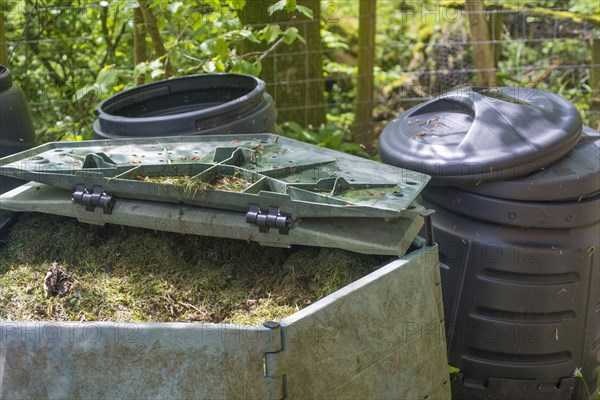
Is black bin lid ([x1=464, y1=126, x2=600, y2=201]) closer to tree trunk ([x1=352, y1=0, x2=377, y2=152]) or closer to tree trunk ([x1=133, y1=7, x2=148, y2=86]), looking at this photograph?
tree trunk ([x1=133, y1=7, x2=148, y2=86])

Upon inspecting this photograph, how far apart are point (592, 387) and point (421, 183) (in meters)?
1.35

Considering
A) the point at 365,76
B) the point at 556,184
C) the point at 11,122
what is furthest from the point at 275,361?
the point at 365,76

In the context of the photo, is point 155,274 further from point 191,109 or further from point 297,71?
point 297,71

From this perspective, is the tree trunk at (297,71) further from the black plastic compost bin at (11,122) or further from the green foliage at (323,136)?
the black plastic compost bin at (11,122)

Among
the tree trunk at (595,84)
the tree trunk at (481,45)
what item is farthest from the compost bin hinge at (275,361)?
the tree trunk at (595,84)

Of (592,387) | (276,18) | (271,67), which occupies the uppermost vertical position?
(276,18)

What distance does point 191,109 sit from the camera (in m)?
3.71

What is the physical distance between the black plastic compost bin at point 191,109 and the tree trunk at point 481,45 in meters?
2.98

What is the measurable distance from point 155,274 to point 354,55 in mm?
6355

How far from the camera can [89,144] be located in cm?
309

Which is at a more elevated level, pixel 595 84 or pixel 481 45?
pixel 481 45

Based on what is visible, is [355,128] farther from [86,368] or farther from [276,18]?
[86,368]

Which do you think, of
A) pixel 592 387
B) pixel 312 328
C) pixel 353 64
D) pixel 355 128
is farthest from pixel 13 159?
pixel 353 64

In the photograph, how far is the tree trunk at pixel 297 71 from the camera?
5.60 metres
